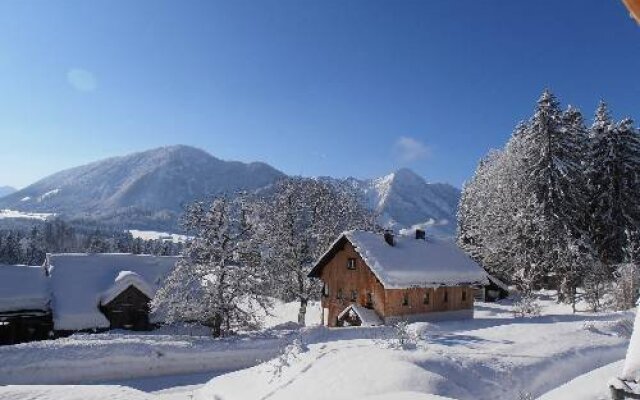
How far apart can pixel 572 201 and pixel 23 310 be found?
1914 inches

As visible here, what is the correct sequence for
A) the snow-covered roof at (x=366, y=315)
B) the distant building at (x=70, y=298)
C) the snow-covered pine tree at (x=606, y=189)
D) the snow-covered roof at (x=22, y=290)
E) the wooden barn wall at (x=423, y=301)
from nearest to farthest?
the snow-covered roof at (x=366, y=315), the wooden barn wall at (x=423, y=301), the distant building at (x=70, y=298), the snow-covered roof at (x=22, y=290), the snow-covered pine tree at (x=606, y=189)

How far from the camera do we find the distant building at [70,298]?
37031 mm

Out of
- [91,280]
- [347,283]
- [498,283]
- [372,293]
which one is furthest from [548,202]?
[91,280]

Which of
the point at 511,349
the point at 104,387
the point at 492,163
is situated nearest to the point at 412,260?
the point at 511,349

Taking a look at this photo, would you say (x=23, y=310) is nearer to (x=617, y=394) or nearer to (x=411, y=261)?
(x=411, y=261)

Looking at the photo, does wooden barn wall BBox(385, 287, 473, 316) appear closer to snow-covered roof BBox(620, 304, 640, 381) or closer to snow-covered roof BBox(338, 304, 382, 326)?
snow-covered roof BBox(338, 304, 382, 326)

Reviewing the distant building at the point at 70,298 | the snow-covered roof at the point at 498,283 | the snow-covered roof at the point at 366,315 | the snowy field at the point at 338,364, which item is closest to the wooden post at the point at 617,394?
the snowy field at the point at 338,364

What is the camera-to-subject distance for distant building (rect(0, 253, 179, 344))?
37.0 m

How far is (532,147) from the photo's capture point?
50688mm

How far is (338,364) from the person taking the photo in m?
18.0

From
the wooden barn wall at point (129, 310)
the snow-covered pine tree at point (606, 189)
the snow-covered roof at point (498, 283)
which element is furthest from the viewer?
the snow-covered roof at point (498, 283)

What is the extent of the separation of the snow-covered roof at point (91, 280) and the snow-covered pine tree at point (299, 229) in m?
10.0

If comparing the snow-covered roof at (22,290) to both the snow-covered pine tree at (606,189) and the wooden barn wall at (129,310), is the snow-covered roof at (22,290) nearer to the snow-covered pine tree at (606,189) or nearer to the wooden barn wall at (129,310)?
the wooden barn wall at (129,310)

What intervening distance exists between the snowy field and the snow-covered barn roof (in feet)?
14.7
